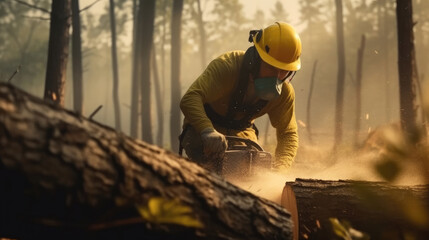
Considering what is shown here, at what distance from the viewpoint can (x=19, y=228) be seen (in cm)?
141

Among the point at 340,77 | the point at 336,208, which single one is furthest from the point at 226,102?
the point at 340,77

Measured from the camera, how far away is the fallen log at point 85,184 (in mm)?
1282

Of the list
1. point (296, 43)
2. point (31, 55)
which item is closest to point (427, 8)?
point (31, 55)

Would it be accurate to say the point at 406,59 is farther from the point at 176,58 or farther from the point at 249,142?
the point at 176,58

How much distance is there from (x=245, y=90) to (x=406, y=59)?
3985mm

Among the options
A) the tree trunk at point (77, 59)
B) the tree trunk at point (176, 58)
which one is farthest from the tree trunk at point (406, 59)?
the tree trunk at point (77, 59)

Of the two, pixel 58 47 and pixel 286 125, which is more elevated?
pixel 58 47

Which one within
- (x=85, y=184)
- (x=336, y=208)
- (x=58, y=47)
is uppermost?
(x=58, y=47)

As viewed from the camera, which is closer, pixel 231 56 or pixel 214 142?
pixel 214 142

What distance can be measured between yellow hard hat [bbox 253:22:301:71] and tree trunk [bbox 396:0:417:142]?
3.44 meters

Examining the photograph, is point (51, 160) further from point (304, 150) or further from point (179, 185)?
point (304, 150)

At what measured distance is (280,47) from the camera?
4383 mm

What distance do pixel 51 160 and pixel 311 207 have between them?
2109mm

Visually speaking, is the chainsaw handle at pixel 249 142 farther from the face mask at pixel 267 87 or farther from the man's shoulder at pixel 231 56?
the man's shoulder at pixel 231 56
